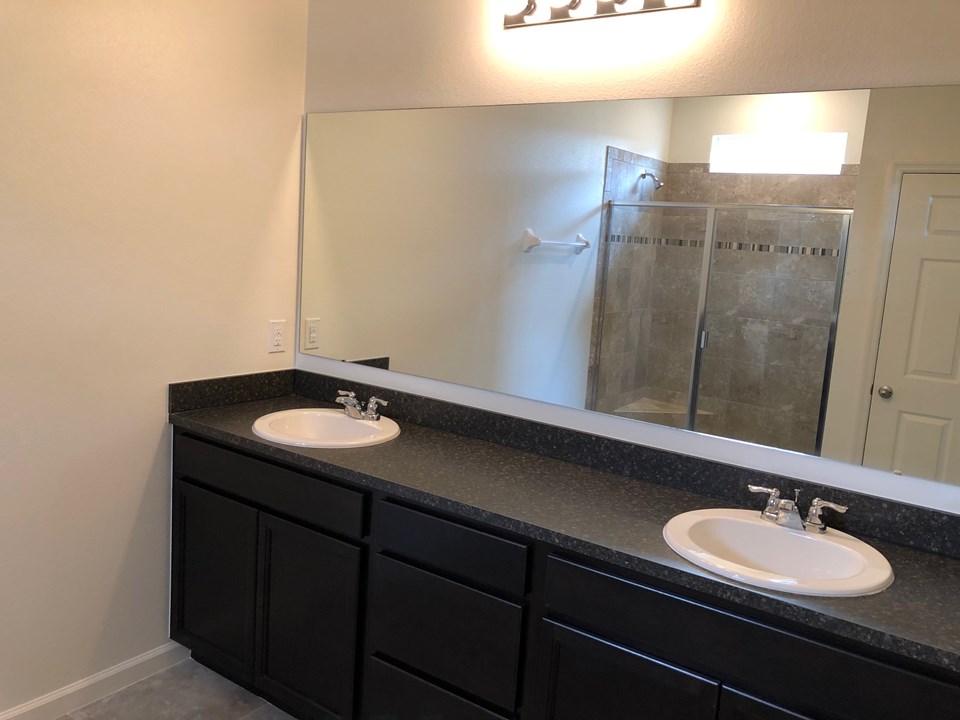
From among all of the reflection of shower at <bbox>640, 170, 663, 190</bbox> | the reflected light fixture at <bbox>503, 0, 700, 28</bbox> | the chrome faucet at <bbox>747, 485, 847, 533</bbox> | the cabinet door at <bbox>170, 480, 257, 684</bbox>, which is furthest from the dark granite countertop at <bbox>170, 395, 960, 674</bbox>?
the reflected light fixture at <bbox>503, 0, 700, 28</bbox>

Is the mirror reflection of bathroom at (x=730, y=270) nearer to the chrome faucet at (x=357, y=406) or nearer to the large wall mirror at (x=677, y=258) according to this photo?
the large wall mirror at (x=677, y=258)

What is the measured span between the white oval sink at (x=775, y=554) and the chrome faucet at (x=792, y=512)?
2cm

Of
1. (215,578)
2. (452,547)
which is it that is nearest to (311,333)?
(215,578)

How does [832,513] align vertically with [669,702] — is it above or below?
above

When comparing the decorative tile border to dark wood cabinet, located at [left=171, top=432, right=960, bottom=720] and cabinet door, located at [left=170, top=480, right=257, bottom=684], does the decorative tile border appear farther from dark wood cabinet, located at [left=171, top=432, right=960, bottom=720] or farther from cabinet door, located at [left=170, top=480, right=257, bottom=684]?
cabinet door, located at [left=170, top=480, right=257, bottom=684]

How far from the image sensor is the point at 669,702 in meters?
1.54

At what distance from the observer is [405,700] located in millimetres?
1954

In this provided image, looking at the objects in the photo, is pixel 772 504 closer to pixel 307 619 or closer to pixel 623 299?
pixel 623 299

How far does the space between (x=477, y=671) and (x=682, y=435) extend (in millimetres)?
760

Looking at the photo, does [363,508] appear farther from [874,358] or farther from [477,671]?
[874,358]

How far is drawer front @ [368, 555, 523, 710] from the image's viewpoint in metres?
1.76

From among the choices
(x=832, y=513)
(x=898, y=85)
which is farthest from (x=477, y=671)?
(x=898, y=85)

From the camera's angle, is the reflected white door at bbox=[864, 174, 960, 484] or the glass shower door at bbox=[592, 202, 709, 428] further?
the glass shower door at bbox=[592, 202, 709, 428]

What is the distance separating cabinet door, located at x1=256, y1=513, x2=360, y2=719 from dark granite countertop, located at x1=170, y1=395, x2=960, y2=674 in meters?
0.22
